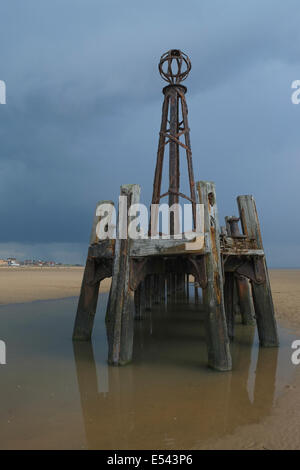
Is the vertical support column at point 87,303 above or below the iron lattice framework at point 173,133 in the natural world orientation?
below

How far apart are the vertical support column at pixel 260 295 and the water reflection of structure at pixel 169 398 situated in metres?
0.51

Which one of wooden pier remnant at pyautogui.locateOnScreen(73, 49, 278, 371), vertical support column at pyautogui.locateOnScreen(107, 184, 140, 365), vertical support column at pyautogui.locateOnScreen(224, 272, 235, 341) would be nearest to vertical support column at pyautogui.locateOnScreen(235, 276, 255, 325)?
wooden pier remnant at pyautogui.locateOnScreen(73, 49, 278, 371)

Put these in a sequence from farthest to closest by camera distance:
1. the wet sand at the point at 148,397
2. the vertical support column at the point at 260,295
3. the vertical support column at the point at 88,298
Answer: the vertical support column at the point at 88,298, the vertical support column at the point at 260,295, the wet sand at the point at 148,397

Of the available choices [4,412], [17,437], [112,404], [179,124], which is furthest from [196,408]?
[179,124]

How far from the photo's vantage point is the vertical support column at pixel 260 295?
28.2 feet

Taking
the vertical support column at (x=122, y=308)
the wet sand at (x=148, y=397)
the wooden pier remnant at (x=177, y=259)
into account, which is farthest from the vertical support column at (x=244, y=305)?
the vertical support column at (x=122, y=308)

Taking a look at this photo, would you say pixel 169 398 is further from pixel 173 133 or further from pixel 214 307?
pixel 173 133

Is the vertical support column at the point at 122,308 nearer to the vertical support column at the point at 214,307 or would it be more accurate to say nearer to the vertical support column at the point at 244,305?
the vertical support column at the point at 214,307

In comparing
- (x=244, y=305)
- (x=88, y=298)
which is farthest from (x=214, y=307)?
(x=244, y=305)

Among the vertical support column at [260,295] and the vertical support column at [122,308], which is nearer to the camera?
the vertical support column at [122,308]

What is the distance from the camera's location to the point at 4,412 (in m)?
4.82
